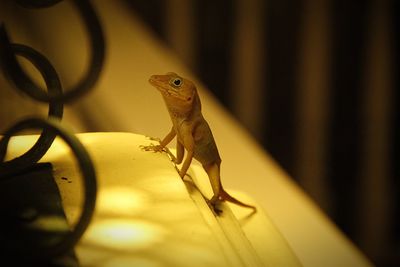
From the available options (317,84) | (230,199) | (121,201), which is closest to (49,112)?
(121,201)

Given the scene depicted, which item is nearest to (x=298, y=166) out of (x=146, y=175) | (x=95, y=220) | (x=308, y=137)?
(x=308, y=137)

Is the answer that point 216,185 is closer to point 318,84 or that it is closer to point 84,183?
point 84,183

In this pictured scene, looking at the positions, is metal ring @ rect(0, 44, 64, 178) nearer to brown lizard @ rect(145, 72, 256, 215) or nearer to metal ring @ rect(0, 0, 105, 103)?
metal ring @ rect(0, 0, 105, 103)

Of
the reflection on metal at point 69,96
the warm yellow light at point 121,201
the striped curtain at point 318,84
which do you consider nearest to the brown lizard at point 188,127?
the warm yellow light at point 121,201

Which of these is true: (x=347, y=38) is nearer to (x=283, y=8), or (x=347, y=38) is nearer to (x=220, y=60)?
(x=283, y=8)

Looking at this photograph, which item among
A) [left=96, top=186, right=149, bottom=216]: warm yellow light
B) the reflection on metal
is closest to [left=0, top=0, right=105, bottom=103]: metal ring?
the reflection on metal

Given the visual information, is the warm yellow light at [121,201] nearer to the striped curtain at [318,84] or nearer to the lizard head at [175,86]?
the lizard head at [175,86]
